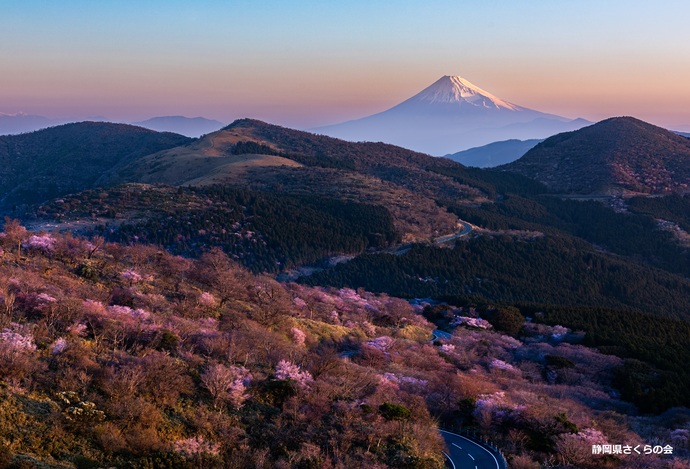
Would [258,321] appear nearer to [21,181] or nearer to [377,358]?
[377,358]

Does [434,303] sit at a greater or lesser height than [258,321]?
lesser

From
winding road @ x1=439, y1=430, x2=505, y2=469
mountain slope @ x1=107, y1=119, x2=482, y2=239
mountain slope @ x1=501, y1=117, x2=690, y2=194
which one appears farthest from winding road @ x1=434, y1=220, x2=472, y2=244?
winding road @ x1=439, y1=430, x2=505, y2=469

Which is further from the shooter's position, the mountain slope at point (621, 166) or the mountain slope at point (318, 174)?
the mountain slope at point (621, 166)

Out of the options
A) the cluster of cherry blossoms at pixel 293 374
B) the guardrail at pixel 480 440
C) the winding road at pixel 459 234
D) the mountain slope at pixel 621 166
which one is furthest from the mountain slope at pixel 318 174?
the cluster of cherry blossoms at pixel 293 374

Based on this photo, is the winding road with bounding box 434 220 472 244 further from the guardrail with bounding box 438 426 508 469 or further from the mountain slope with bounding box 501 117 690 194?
the guardrail with bounding box 438 426 508 469

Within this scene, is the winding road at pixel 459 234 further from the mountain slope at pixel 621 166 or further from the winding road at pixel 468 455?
the winding road at pixel 468 455

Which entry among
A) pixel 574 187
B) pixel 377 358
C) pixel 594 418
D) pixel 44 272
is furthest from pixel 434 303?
pixel 574 187
